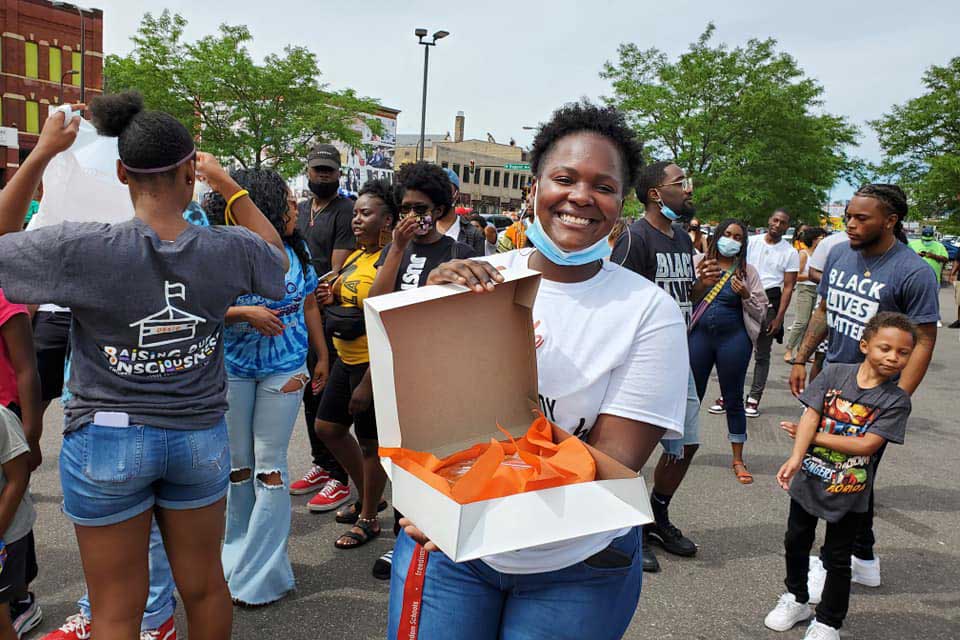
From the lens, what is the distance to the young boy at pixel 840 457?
3133mm

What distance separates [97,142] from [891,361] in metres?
3.64

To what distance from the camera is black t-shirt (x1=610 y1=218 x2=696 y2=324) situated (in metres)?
4.23

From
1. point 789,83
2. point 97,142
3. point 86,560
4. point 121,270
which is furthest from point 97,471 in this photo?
point 789,83

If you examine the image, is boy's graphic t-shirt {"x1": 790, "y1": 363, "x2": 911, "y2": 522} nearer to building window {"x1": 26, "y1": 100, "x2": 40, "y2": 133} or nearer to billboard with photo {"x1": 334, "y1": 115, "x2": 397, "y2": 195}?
billboard with photo {"x1": 334, "y1": 115, "x2": 397, "y2": 195}

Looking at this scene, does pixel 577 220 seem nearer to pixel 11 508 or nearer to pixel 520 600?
pixel 520 600

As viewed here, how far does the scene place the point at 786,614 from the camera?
11.0 ft

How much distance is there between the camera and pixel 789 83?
24.7 meters

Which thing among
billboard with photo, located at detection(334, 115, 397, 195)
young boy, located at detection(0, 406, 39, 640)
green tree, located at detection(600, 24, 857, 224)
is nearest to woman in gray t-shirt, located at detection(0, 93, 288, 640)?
young boy, located at detection(0, 406, 39, 640)

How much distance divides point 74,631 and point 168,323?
66.7 inches

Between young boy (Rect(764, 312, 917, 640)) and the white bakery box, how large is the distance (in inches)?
80.6

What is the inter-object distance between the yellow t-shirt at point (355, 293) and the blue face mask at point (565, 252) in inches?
92.4

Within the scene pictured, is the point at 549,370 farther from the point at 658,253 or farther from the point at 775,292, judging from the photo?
the point at 775,292

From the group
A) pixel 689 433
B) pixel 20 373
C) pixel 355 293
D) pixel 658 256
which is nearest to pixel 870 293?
pixel 658 256

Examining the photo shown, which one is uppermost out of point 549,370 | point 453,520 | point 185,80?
point 185,80
